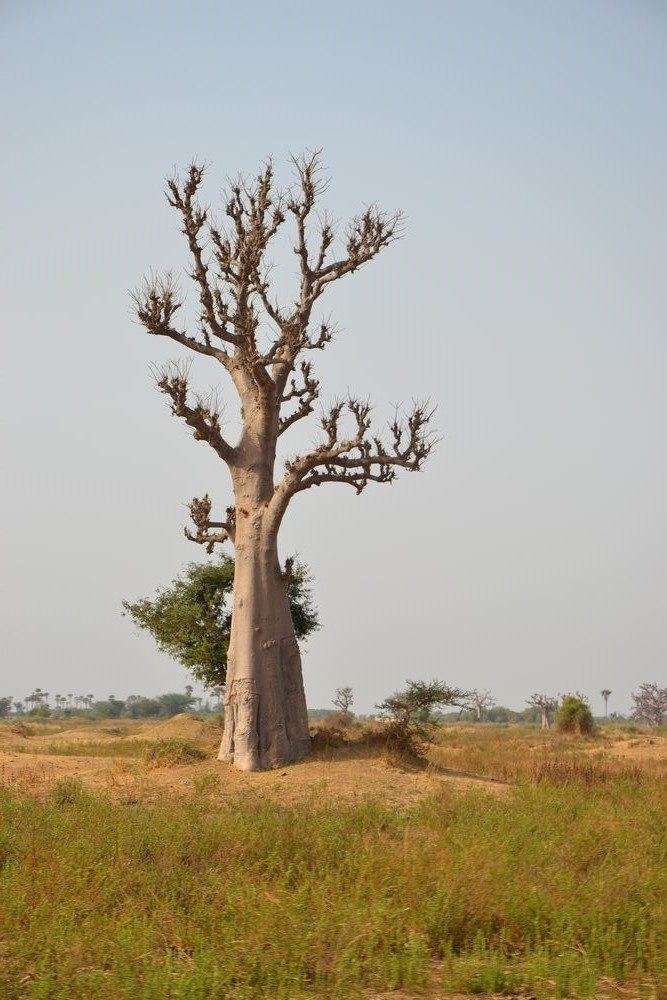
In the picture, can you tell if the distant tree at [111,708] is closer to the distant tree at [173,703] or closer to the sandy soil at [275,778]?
the distant tree at [173,703]

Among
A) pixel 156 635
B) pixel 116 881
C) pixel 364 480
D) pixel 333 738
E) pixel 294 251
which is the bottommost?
pixel 116 881

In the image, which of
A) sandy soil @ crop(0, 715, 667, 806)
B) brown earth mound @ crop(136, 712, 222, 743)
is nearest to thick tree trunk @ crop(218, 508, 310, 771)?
sandy soil @ crop(0, 715, 667, 806)

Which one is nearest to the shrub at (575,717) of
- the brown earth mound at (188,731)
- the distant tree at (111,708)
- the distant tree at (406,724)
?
the brown earth mound at (188,731)

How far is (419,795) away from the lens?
12672 mm

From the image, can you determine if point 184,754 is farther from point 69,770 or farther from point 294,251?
point 294,251

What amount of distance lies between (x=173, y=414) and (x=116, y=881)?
924 centimetres

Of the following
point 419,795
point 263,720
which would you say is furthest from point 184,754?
point 419,795

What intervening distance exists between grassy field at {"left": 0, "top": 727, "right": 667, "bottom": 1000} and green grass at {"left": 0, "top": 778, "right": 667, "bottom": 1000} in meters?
0.02

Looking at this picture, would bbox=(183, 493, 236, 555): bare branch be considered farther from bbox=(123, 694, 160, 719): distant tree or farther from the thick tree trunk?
bbox=(123, 694, 160, 719): distant tree

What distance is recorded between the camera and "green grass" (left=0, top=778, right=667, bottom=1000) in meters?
5.61

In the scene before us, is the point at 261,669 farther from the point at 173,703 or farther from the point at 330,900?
the point at 173,703

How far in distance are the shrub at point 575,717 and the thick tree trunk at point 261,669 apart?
23.2 m

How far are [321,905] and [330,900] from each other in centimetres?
33

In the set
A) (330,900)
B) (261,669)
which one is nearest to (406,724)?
(261,669)
